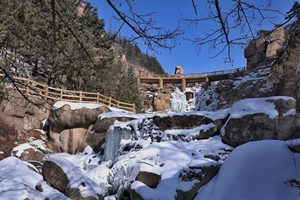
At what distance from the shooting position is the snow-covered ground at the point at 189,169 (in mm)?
2643

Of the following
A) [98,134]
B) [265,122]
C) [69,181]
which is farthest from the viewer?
[98,134]

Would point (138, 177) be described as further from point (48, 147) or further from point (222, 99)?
point (222, 99)

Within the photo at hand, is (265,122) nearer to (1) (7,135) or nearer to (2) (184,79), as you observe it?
(1) (7,135)

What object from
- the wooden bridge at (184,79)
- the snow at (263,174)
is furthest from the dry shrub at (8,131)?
the wooden bridge at (184,79)

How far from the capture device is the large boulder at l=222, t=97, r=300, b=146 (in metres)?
7.00

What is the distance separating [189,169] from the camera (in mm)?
4895

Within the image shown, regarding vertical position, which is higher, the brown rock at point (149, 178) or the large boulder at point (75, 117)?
the large boulder at point (75, 117)

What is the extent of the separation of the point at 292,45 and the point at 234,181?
801 cm

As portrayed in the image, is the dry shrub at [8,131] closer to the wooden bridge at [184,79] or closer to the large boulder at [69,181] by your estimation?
the large boulder at [69,181]

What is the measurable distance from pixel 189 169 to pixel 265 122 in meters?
3.33

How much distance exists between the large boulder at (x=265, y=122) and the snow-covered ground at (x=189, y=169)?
101 mm

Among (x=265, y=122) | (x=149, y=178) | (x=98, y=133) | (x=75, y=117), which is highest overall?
(x=265, y=122)

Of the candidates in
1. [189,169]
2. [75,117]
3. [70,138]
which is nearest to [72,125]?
[75,117]

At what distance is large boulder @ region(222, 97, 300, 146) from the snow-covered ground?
10 centimetres
